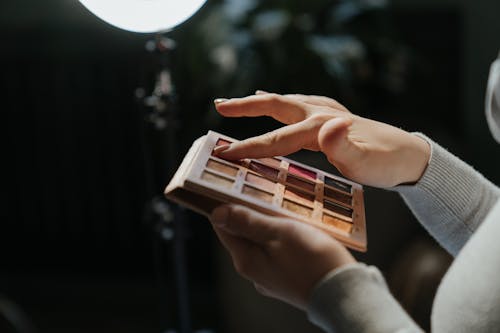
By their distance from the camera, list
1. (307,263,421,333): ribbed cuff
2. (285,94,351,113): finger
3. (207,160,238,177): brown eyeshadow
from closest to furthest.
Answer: (307,263,421,333): ribbed cuff → (207,160,238,177): brown eyeshadow → (285,94,351,113): finger

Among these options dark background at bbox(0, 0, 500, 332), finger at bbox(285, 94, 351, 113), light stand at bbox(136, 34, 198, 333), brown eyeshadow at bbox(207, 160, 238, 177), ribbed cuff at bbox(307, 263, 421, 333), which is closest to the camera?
ribbed cuff at bbox(307, 263, 421, 333)

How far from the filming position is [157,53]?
900 millimetres

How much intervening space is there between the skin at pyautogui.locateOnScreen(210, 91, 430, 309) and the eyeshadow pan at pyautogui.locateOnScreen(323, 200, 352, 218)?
0.04 meters

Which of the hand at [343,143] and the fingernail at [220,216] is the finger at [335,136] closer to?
the hand at [343,143]

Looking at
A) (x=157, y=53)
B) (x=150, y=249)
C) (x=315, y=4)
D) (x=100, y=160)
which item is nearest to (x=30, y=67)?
(x=100, y=160)

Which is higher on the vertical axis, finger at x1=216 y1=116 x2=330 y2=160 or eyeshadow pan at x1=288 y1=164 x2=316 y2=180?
finger at x1=216 y1=116 x2=330 y2=160

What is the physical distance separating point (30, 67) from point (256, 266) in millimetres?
1810

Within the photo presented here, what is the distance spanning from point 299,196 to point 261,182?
1.5 inches

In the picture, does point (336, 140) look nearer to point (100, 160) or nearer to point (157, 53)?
point (157, 53)

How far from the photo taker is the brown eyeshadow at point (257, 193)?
55 cm

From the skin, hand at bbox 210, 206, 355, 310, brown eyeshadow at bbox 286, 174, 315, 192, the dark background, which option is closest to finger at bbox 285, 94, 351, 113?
the skin

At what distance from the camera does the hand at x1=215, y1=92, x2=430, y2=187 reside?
0.60m

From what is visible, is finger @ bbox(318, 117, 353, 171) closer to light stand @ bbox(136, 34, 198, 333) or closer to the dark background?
light stand @ bbox(136, 34, 198, 333)

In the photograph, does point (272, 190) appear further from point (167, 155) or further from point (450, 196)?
point (167, 155)
